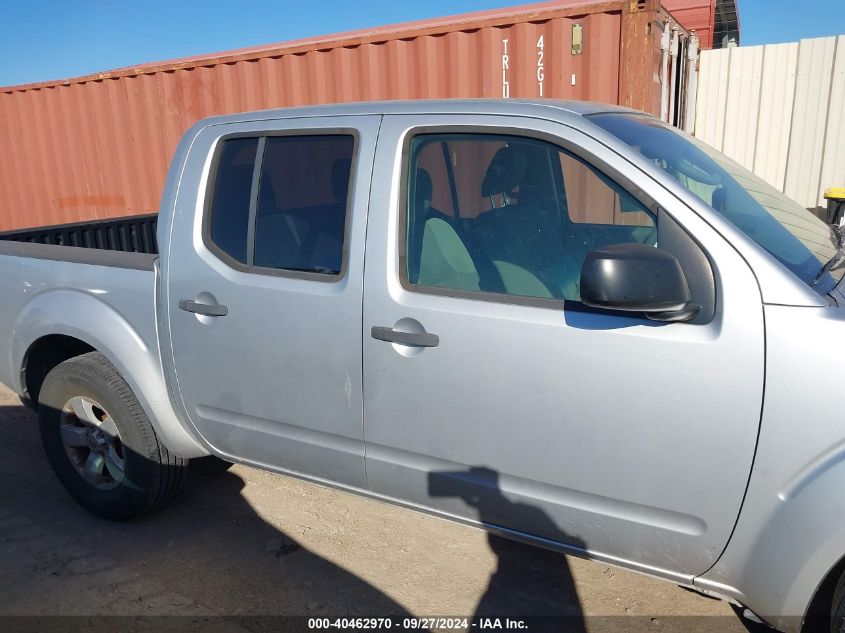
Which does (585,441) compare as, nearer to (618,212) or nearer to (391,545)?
(618,212)

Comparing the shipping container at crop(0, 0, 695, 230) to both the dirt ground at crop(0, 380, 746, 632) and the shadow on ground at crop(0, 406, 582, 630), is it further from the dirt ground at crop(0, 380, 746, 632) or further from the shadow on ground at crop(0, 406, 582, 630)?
the shadow on ground at crop(0, 406, 582, 630)

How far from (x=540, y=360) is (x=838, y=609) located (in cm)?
101

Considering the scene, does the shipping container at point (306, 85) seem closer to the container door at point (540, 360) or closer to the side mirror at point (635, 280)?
the container door at point (540, 360)

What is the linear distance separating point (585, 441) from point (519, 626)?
0.92m

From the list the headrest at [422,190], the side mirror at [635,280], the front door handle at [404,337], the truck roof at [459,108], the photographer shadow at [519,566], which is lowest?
the photographer shadow at [519,566]

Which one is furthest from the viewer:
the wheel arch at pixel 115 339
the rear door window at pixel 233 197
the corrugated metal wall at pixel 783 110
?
the corrugated metal wall at pixel 783 110

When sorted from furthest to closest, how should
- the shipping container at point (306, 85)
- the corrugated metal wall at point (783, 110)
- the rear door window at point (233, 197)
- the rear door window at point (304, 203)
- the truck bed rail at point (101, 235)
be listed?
the corrugated metal wall at point (783, 110)
the shipping container at point (306, 85)
the truck bed rail at point (101, 235)
the rear door window at point (233, 197)
the rear door window at point (304, 203)

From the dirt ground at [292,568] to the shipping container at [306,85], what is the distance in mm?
3696

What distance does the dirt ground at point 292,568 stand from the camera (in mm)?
2635

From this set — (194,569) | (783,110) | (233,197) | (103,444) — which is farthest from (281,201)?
(783,110)

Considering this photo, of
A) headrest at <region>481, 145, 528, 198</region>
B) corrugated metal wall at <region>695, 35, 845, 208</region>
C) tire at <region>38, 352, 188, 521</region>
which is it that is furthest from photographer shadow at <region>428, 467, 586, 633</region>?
corrugated metal wall at <region>695, 35, 845, 208</region>

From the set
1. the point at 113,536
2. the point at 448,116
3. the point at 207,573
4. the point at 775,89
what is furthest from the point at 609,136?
the point at 775,89

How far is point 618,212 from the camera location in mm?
2215

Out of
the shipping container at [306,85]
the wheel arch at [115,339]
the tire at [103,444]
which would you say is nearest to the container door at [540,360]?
the wheel arch at [115,339]
